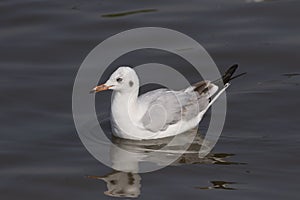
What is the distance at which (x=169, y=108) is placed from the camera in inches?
409

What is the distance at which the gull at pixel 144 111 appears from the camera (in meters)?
9.98

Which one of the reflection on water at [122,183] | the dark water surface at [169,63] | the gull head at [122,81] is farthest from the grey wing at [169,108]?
the reflection on water at [122,183]

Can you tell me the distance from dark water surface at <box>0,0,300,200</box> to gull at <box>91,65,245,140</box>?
55 cm

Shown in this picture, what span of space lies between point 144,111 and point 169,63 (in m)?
2.51

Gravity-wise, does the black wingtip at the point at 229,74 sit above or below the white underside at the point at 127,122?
above

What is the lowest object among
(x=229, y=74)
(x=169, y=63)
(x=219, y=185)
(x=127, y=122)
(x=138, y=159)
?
(x=219, y=185)

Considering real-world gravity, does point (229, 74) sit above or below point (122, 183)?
above

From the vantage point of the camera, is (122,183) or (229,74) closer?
(122,183)

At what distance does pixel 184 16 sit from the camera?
14.1 m

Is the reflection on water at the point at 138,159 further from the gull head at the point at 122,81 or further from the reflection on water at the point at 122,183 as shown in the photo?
the gull head at the point at 122,81

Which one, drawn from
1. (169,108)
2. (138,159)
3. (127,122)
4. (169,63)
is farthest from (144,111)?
(169,63)

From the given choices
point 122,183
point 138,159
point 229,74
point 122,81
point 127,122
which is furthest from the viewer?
point 229,74

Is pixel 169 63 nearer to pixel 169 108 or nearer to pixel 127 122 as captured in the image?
pixel 169 108

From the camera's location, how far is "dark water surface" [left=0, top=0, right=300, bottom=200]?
8938 mm
